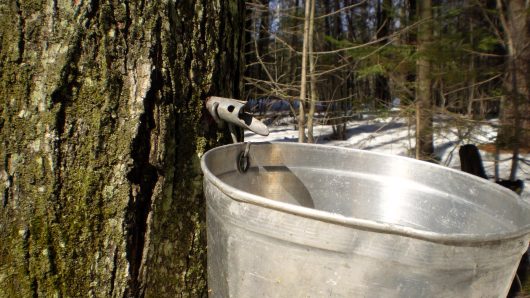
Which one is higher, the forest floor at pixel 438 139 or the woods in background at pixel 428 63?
the woods in background at pixel 428 63

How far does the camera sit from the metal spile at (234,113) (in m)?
0.94

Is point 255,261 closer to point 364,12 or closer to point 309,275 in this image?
point 309,275

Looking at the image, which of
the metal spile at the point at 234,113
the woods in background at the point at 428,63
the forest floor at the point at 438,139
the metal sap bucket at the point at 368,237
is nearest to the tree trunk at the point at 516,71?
the woods in background at the point at 428,63

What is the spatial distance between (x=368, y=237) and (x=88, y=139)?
622 mm

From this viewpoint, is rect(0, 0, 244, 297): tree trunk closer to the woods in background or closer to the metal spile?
the metal spile

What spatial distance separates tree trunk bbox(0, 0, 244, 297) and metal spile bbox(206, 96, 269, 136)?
0.07m

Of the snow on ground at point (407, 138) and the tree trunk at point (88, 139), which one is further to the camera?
the snow on ground at point (407, 138)

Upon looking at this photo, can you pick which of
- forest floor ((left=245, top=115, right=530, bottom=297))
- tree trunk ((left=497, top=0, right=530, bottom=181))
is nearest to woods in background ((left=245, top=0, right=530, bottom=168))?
tree trunk ((left=497, top=0, right=530, bottom=181))

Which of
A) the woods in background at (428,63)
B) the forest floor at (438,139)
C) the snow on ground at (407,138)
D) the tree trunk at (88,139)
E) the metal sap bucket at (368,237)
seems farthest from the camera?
the snow on ground at (407,138)

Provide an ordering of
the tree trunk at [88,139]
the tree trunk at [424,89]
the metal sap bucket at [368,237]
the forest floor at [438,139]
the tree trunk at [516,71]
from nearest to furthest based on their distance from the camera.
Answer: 1. the metal sap bucket at [368,237]
2. the tree trunk at [88,139]
3. the tree trunk at [516,71]
4. the forest floor at [438,139]
5. the tree trunk at [424,89]

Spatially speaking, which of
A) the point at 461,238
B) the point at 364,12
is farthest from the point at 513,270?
the point at 364,12

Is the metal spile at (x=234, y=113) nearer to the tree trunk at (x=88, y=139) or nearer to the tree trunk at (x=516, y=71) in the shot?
the tree trunk at (x=88, y=139)

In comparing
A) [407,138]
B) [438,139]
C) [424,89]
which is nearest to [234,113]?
[424,89]

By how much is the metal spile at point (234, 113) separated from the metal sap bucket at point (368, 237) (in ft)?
0.18
